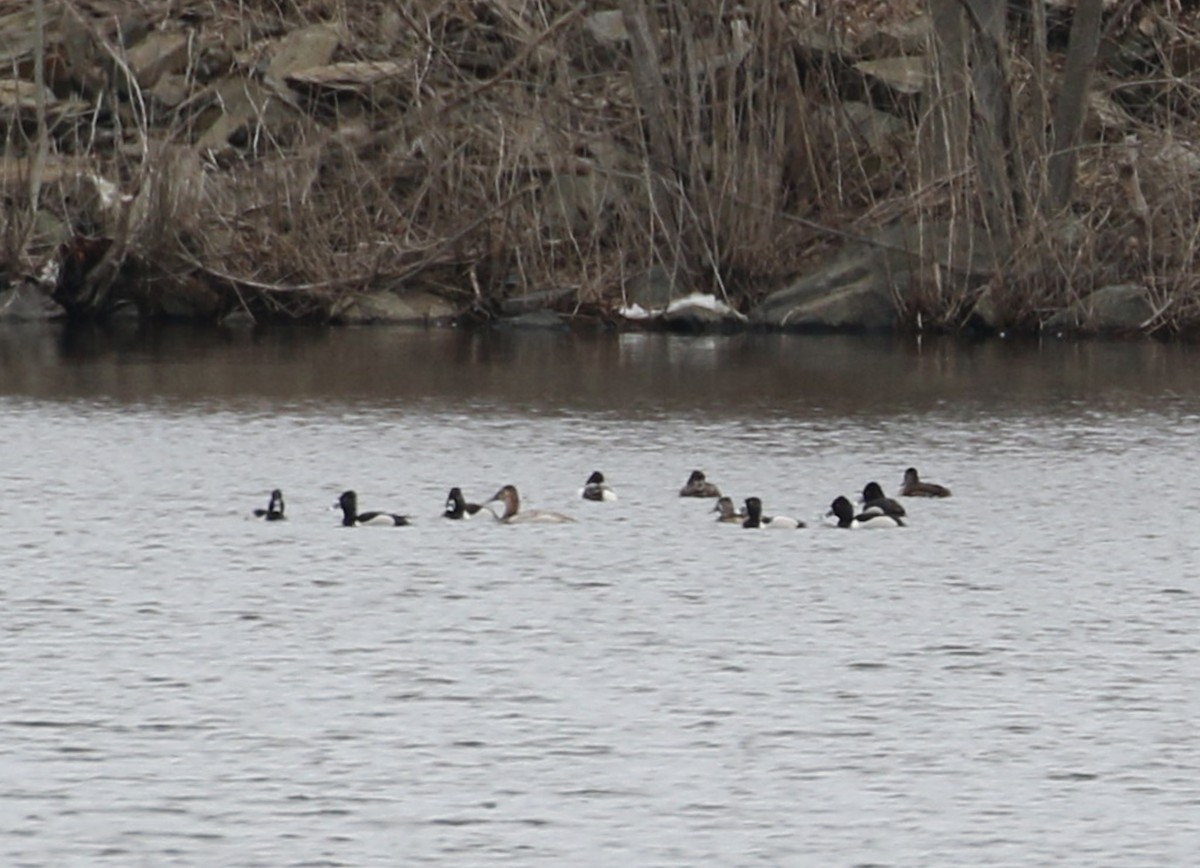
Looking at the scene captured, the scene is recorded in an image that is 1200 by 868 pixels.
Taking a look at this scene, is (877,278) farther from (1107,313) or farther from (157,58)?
(157,58)

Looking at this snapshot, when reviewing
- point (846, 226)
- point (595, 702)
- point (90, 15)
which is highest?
point (90, 15)

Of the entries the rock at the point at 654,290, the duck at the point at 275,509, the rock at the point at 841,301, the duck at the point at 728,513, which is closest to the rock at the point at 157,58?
the rock at the point at 654,290

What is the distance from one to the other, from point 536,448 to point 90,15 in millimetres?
19399

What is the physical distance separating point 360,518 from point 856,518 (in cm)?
306

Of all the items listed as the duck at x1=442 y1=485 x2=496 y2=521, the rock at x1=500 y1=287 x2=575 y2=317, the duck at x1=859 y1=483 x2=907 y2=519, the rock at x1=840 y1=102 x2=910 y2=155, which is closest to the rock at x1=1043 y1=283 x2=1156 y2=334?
the rock at x1=840 y1=102 x2=910 y2=155

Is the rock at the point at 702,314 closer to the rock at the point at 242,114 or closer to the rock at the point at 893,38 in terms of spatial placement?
the rock at the point at 893,38

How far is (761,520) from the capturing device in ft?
56.1

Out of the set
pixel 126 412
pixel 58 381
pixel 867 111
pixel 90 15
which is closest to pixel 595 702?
pixel 126 412

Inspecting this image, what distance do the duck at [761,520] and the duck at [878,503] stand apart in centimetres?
45

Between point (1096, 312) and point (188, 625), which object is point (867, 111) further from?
point (188, 625)

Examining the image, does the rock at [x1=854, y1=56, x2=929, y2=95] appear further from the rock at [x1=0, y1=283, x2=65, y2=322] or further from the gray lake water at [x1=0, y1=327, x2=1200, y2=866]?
the rock at [x1=0, y1=283, x2=65, y2=322]


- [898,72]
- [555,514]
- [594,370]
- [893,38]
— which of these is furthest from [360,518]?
[893,38]

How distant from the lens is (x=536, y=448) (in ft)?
68.9

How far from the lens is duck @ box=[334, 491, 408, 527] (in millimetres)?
17094
